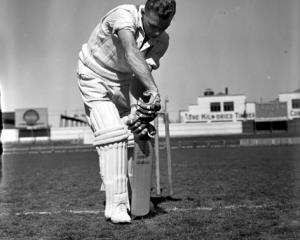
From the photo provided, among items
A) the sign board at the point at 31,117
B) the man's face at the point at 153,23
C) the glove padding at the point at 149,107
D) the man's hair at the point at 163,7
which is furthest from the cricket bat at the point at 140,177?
the sign board at the point at 31,117

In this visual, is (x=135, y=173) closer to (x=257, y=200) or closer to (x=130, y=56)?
(x=130, y=56)

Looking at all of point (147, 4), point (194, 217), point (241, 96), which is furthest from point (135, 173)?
point (241, 96)

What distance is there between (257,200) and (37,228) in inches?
109

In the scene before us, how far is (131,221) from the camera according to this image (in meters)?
4.25

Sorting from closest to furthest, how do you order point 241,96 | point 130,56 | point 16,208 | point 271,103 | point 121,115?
point 130,56 → point 121,115 → point 16,208 → point 271,103 → point 241,96

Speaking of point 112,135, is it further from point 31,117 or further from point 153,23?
point 31,117

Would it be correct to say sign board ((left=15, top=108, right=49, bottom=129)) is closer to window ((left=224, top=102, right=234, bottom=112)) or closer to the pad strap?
window ((left=224, top=102, right=234, bottom=112))

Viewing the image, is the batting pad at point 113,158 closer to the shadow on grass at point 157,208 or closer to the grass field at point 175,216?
the grass field at point 175,216

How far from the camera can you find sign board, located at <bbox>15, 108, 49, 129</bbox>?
254ft

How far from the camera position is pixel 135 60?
3859 mm

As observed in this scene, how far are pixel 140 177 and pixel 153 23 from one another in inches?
55.1

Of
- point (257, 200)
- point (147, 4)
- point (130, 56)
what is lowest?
point (257, 200)

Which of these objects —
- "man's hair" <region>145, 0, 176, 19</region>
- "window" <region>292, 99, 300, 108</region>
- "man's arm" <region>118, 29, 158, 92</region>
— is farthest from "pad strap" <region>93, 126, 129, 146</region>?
"window" <region>292, 99, 300, 108</region>

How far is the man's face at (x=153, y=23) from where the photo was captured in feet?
13.1
